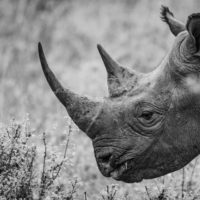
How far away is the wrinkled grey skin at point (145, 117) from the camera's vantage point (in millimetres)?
4406

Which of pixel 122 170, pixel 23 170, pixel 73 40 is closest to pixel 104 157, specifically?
pixel 122 170

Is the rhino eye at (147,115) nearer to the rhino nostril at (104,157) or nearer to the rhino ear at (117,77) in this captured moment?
the rhino ear at (117,77)

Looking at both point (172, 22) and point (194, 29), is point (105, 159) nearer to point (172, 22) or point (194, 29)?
point (194, 29)

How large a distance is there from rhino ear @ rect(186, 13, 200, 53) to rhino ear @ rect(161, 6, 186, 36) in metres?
0.87

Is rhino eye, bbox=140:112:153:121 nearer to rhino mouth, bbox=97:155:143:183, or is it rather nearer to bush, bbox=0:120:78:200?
rhino mouth, bbox=97:155:143:183

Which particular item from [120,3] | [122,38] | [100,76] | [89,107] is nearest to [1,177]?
[89,107]

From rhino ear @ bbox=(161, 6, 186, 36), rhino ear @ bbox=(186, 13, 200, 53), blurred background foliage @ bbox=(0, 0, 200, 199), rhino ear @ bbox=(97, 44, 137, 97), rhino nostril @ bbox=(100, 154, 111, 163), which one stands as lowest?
rhino nostril @ bbox=(100, 154, 111, 163)

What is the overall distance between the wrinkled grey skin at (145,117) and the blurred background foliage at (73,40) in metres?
8.81

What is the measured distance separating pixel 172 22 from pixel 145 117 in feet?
4.05

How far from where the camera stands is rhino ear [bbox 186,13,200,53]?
13.9 feet

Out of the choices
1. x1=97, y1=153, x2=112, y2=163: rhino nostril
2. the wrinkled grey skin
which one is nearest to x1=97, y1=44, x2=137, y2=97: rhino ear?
the wrinkled grey skin

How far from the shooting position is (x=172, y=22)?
17.6ft

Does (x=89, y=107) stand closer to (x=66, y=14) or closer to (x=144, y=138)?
(x=144, y=138)

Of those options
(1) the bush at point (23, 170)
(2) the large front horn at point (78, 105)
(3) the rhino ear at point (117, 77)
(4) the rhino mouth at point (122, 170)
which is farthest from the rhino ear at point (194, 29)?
(1) the bush at point (23, 170)
